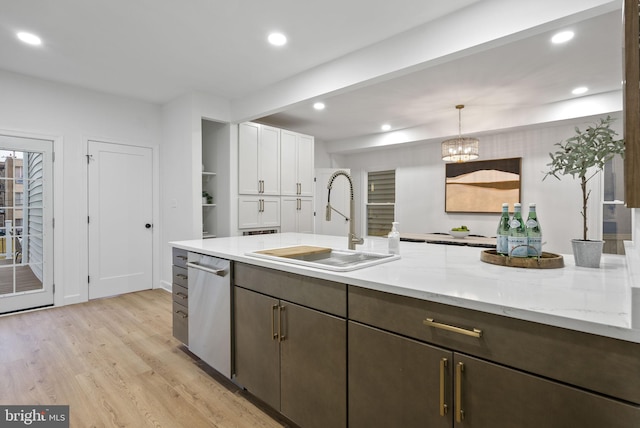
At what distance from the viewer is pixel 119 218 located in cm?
424

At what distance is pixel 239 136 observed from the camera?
434 centimetres

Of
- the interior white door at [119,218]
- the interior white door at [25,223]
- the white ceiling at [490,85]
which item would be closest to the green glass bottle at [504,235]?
the white ceiling at [490,85]

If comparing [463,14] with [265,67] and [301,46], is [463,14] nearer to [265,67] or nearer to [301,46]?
[301,46]

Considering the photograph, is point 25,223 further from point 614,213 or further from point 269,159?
point 614,213

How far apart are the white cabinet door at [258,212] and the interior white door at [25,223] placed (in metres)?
2.10

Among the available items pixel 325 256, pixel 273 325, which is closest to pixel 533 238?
pixel 325 256

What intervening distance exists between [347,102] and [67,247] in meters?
3.82

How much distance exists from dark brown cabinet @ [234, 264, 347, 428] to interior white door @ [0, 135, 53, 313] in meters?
3.08

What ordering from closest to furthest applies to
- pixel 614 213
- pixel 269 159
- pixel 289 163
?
pixel 614 213, pixel 269 159, pixel 289 163

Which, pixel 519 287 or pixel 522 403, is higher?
pixel 519 287

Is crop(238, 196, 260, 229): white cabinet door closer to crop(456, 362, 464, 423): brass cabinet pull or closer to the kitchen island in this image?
the kitchen island

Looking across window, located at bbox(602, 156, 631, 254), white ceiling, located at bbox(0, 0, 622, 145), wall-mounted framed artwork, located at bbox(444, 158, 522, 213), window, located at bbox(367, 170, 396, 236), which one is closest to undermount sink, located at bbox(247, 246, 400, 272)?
white ceiling, located at bbox(0, 0, 622, 145)

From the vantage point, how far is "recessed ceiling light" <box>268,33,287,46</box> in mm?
2766

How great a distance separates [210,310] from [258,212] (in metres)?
2.44
